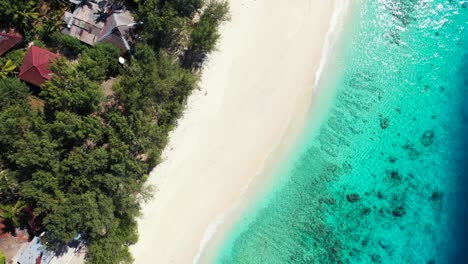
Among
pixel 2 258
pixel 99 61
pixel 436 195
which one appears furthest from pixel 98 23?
pixel 436 195

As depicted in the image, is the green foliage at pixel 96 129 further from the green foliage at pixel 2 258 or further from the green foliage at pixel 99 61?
the green foliage at pixel 2 258

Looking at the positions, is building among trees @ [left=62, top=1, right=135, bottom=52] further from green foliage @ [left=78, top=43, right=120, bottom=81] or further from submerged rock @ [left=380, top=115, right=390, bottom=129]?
submerged rock @ [left=380, top=115, right=390, bottom=129]

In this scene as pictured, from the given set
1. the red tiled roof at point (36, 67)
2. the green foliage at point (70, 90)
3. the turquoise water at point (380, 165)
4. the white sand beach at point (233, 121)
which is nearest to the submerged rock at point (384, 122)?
the turquoise water at point (380, 165)

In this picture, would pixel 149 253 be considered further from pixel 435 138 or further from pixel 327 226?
pixel 435 138

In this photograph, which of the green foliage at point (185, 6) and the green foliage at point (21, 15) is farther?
the green foliage at point (21, 15)

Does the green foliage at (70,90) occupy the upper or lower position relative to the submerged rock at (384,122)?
lower

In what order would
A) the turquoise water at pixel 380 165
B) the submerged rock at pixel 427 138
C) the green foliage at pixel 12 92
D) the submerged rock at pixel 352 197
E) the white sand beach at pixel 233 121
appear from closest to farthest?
the green foliage at pixel 12 92 < the white sand beach at pixel 233 121 < the turquoise water at pixel 380 165 < the submerged rock at pixel 352 197 < the submerged rock at pixel 427 138

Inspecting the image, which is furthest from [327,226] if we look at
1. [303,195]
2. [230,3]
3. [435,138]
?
[230,3]
